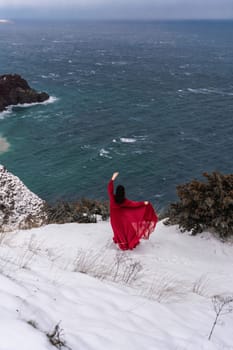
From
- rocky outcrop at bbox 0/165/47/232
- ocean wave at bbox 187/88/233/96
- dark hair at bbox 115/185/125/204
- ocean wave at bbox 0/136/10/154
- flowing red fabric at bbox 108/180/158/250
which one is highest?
ocean wave at bbox 187/88/233/96

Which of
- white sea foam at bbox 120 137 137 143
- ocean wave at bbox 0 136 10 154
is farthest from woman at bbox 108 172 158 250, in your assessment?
white sea foam at bbox 120 137 137 143

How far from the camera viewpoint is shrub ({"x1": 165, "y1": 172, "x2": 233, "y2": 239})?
9.94m

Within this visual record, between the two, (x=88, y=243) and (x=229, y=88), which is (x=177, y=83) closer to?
(x=229, y=88)

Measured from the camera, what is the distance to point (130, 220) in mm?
9914

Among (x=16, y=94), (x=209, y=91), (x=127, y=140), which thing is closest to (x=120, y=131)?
(x=127, y=140)

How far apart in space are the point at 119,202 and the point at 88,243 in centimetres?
137

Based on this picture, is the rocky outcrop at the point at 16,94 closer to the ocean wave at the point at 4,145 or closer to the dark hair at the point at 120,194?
the ocean wave at the point at 4,145

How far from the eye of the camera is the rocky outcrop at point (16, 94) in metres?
55.3

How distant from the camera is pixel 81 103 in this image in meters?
54.9

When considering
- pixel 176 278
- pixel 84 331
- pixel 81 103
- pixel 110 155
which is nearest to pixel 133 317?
pixel 84 331

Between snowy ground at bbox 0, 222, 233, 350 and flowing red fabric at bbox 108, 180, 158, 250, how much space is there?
0.71m

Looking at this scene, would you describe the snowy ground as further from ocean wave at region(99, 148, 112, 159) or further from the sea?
ocean wave at region(99, 148, 112, 159)

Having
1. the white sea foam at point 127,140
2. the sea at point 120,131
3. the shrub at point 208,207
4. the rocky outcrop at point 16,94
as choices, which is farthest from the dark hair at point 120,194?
the rocky outcrop at point 16,94

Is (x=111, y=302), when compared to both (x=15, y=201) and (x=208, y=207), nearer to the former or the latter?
(x=208, y=207)
